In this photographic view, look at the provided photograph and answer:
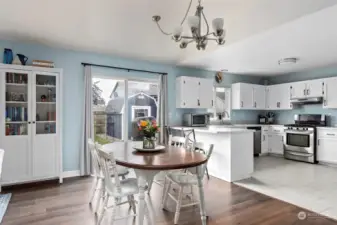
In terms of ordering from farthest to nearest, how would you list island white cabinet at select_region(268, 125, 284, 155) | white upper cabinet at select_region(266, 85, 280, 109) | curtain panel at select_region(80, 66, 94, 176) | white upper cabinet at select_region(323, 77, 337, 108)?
white upper cabinet at select_region(266, 85, 280, 109) → island white cabinet at select_region(268, 125, 284, 155) → white upper cabinet at select_region(323, 77, 337, 108) → curtain panel at select_region(80, 66, 94, 176)

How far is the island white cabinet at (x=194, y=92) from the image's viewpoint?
548 centimetres

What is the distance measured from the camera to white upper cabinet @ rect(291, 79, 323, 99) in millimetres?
5711

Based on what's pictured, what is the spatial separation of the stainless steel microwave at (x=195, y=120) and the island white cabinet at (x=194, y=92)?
9.1 inches

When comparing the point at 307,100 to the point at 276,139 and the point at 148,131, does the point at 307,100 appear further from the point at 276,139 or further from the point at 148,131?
the point at 148,131

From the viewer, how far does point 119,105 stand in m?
5.03

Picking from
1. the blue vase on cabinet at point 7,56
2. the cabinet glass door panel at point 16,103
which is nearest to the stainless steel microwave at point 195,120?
the cabinet glass door panel at point 16,103

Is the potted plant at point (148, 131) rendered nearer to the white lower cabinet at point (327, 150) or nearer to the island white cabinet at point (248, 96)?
the island white cabinet at point (248, 96)

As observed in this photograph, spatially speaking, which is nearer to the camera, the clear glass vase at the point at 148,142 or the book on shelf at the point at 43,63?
the clear glass vase at the point at 148,142

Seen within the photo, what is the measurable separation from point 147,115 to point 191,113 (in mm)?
1162

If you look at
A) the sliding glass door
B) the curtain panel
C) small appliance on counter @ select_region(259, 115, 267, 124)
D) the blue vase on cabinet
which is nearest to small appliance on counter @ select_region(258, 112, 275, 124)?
small appliance on counter @ select_region(259, 115, 267, 124)

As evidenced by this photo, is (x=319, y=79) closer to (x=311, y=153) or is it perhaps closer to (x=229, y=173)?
(x=311, y=153)

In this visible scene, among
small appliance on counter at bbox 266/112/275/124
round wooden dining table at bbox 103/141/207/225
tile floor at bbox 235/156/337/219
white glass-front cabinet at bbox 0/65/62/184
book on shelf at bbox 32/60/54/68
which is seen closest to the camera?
round wooden dining table at bbox 103/141/207/225

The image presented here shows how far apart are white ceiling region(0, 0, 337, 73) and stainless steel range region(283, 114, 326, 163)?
6.92ft

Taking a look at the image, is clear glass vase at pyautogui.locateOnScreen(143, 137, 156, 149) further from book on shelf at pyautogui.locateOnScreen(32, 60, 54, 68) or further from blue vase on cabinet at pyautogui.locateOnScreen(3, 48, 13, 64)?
blue vase on cabinet at pyautogui.locateOnScreen(3, 48, 13, 64)
